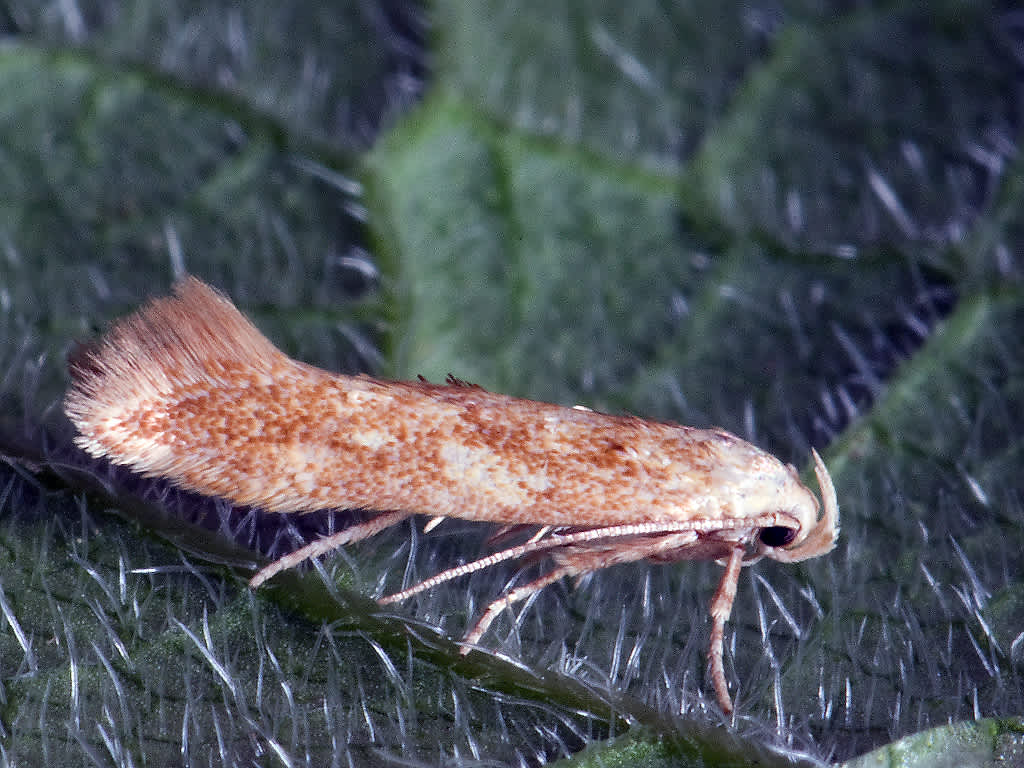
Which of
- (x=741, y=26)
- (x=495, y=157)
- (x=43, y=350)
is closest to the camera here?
(x=43, y=350)

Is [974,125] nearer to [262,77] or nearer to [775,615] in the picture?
[775,615]

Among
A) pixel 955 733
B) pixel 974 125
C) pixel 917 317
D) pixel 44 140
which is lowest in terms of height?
pixel 955 733

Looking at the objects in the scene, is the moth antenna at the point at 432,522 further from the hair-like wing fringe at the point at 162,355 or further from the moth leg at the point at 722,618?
the moth leg at the point at 722,618

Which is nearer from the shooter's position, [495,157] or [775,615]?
[775,615]

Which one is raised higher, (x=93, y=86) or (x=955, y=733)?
(x=93, y=86)

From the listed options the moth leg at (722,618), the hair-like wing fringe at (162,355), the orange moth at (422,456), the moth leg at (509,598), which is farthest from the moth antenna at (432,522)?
the moth leg at (722,618)

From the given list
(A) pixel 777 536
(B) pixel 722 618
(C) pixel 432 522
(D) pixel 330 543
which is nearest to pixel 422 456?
(C) pixel 432 522

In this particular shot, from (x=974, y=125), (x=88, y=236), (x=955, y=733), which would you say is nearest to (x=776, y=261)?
(x=974, y=125)

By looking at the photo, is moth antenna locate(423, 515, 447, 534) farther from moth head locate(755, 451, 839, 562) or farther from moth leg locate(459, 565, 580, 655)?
moth head locate(755, 451, 839, 562)

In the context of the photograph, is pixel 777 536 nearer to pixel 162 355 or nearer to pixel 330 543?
pixel 330 543
